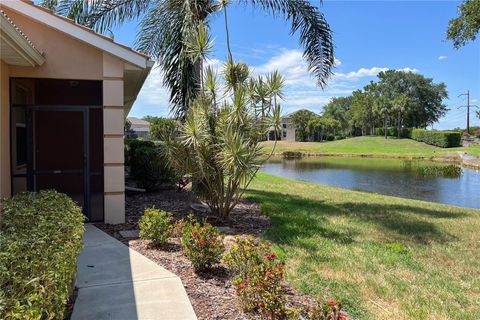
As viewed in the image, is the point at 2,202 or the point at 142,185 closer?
the point at 2,202

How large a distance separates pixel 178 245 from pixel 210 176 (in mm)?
1871

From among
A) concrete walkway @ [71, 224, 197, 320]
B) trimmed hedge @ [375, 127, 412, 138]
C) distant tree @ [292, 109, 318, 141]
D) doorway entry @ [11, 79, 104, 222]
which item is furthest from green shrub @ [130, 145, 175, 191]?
trimmed hedge @ [375, 127, 412, 138]

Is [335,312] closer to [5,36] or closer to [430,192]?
[5,36]

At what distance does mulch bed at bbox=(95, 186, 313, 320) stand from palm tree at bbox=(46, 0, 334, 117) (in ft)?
7.77

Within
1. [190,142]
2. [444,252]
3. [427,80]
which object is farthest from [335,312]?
[427,80]

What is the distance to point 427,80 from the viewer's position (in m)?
78.1

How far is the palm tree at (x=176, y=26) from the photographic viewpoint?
9.46 meters

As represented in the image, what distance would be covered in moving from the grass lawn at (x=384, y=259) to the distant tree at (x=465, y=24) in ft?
15.0

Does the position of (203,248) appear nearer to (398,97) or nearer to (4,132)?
(4,132)

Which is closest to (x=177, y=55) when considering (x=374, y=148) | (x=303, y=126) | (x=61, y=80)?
(x=61, y=80)

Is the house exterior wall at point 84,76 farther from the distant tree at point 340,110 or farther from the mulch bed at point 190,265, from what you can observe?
the distant tree at point 340,110

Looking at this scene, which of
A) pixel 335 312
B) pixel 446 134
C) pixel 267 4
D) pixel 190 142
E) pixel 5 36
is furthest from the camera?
pixel 446 134

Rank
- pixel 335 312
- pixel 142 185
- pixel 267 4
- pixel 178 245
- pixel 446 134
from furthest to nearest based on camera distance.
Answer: pixel 446 134, pixel 142 185, pixel 267 4, pixel 178 245, pixel 335 312

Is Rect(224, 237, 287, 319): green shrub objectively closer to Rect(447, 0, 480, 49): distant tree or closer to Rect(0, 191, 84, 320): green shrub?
Rect(0, 191, 84, 320): green shrub
